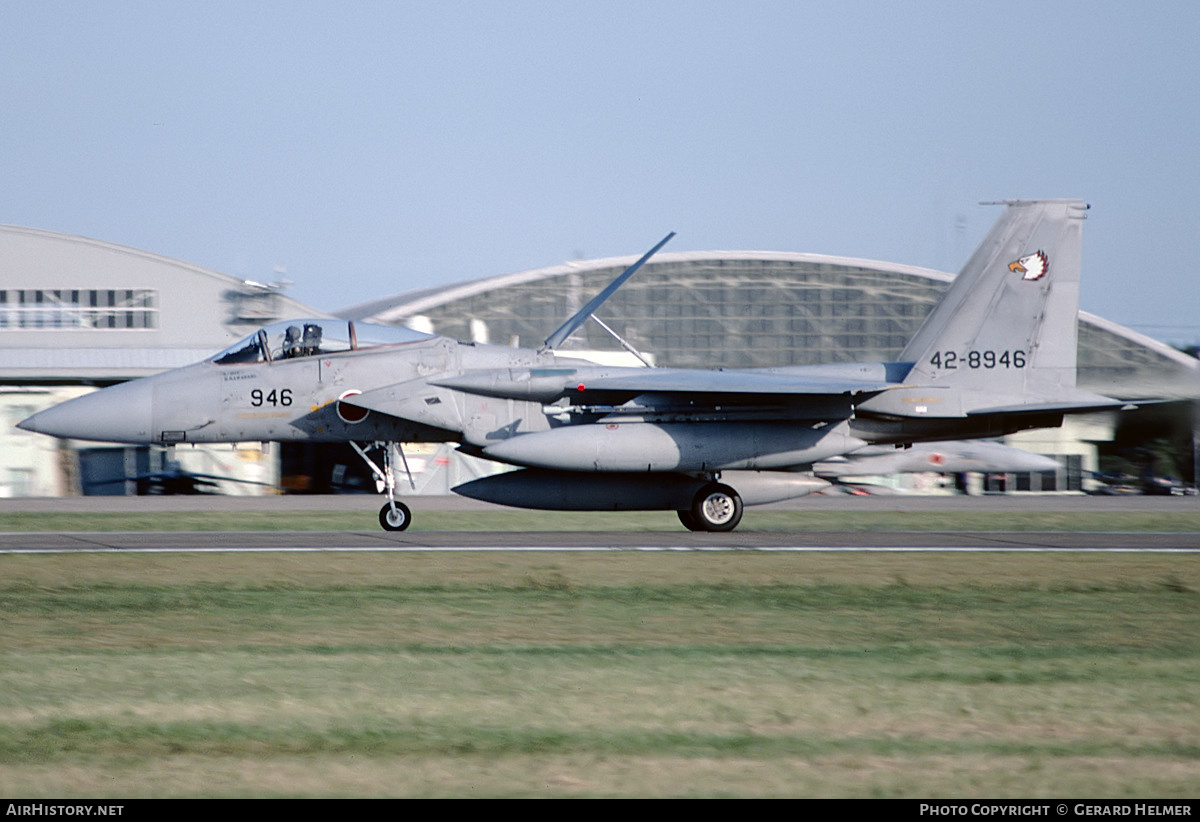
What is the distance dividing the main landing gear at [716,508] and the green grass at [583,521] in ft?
5.00

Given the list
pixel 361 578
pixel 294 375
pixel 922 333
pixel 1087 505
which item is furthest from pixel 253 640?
pixel 1087 505

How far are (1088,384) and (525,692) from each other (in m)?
37.5

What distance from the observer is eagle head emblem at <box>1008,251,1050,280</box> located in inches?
703

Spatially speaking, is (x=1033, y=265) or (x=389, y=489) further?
(x=1033, y=265)

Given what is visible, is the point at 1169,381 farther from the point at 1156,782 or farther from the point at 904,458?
the point at 1156,782

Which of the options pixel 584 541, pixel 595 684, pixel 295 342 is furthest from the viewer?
pixel 295 342

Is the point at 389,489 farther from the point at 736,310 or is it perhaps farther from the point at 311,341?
the point at 736,310

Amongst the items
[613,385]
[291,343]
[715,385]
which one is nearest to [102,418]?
[291,343]

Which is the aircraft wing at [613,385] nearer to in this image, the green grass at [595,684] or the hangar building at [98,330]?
the green grass at [595,684]

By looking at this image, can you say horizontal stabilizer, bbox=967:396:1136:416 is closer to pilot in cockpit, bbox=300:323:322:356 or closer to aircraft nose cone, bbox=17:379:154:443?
pilot in cockpit, bbox=300:323:322:356

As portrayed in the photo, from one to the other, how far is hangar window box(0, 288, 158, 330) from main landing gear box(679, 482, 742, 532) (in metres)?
25.7

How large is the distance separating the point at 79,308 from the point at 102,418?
23.3 meters

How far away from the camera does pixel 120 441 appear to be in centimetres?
1628

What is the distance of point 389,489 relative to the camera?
1708 cm
